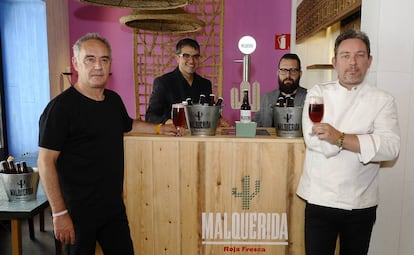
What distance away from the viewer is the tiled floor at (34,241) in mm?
3045

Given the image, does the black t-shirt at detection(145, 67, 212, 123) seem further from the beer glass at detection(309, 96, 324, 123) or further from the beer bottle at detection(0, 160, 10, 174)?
the beer glass at detection(309, 96, 324, 123)

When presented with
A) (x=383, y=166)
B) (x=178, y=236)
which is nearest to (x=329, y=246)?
(x=383, y=166)

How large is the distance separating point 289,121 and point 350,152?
0.41m

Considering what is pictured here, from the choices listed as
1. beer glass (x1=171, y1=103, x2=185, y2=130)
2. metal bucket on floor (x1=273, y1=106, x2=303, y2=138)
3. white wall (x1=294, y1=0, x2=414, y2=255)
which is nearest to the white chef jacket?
metal bucket on floor (x1=273, y1=106, x2=303, y2=138)

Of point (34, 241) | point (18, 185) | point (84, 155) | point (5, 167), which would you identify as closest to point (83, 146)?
point (84, 155)

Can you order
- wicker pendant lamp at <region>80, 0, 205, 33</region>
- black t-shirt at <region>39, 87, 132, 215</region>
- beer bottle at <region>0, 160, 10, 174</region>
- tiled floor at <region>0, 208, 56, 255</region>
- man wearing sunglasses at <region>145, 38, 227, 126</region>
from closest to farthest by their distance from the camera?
black t-shirt at <region>39, 87, 132, 215</region> → wicker pendant lamp at <region>80, 0, 205, 33</region> → beer bottle at <region>0, 160, 10, 174</region> → man wearing sunglasses at <region>145, 38, 227, 126</region> → tiled floor at <region>0, 208, 56, 255</region>

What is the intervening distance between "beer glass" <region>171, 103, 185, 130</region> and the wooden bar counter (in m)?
0.10

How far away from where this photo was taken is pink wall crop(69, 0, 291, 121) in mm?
5055

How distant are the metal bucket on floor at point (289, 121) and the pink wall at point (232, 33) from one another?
3.07 meters

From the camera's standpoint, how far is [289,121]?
6.50ft

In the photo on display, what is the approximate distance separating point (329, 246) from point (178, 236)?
827 mm

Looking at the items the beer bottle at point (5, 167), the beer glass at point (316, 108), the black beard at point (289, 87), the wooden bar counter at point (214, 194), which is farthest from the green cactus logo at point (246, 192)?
the beer bottle at point (5, 167)

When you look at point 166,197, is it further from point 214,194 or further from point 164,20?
point 164,20

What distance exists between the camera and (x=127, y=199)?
209 centimetres
